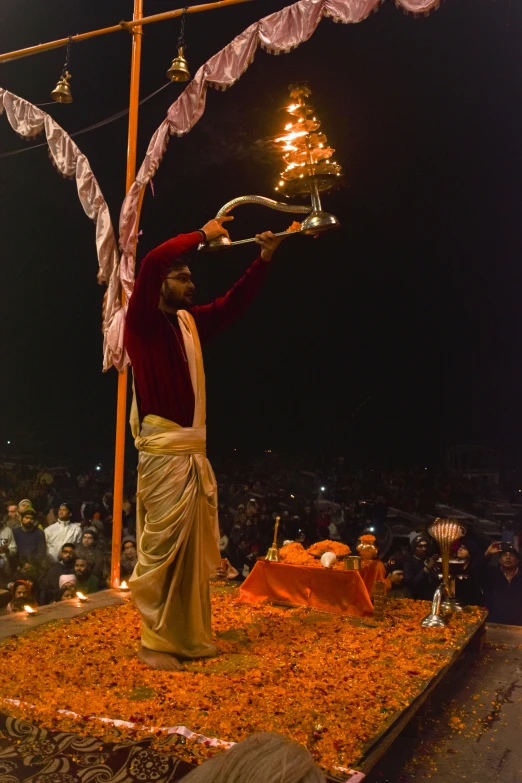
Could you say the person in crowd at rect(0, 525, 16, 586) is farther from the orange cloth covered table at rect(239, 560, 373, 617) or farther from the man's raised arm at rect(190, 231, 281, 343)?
the man's raised arm at rect(190, 231, 281, 343)

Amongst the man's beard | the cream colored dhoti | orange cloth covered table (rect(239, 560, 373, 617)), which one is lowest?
orange cloth covered table (rect(239, 560, 373, 617))

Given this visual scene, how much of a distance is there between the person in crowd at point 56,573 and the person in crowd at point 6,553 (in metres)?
0.41

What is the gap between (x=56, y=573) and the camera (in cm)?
680

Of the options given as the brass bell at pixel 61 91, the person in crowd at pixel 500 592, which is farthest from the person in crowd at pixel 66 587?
the brass bell at pixel 61 91

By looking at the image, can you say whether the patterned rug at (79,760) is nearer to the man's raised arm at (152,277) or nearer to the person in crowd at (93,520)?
the man's raised arm at (152,277)

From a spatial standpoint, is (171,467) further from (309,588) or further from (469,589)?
(469,589)

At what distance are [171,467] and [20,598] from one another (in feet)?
7.71

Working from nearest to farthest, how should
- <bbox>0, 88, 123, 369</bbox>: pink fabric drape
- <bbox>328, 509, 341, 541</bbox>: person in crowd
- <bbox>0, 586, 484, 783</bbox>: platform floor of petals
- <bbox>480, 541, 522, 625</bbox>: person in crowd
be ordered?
1. <bbox>0, 586, 484, 783</bbox>: platform floor of petals
2. <bbox>0, 88, 123, 369</bbox>: pink fabric drape
3. <bbox>480, 541, 522, 625</bbox>: person in crowd
4. <bbox>328, 509, 341, 541</bbox>: person in crowd

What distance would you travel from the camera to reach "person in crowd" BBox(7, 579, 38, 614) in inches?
227

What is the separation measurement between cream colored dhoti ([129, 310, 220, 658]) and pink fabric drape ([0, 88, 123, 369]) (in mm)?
1772

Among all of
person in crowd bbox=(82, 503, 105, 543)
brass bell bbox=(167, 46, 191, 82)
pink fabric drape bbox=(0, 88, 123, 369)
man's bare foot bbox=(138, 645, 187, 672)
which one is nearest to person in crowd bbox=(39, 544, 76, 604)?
person in crowd bbox=(82, 503, 105, 543)

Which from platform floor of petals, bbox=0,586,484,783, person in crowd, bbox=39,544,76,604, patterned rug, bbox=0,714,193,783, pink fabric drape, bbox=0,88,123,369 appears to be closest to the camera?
patterned rug, bbox=0,714,193,783

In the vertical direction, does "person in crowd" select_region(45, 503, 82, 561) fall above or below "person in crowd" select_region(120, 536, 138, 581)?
above

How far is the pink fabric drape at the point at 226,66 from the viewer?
5.17 meters
